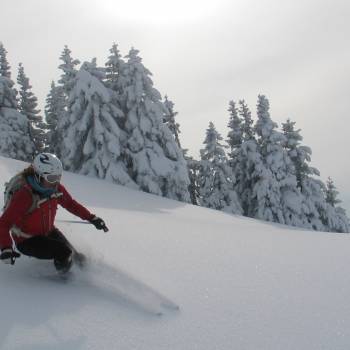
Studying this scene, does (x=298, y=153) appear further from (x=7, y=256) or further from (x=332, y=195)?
(x=7, y=256)

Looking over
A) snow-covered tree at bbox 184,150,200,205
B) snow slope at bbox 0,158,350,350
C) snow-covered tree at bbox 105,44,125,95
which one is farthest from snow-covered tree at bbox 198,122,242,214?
snow slope at bbox 0,158,350,350

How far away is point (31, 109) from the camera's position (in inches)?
1406

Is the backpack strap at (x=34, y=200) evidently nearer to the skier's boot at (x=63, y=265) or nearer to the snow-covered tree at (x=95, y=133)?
the skier's boot at (x=63, y=265)

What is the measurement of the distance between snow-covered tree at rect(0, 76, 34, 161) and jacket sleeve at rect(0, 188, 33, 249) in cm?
2606

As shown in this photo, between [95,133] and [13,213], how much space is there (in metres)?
19.1

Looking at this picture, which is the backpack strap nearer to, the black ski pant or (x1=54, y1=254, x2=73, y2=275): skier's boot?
the black ski pant

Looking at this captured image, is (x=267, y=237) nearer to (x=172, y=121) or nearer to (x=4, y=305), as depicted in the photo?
(x=4, y=305)

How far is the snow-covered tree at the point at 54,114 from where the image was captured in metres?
34.8

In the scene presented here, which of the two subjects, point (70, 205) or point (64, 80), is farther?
point (64, 80)

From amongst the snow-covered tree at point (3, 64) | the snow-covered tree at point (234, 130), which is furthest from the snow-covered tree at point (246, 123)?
the snow-covered tree at point (3, 64)

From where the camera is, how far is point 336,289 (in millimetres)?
5254

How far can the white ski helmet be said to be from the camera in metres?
5.13

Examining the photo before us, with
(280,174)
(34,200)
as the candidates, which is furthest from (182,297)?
(280,174)

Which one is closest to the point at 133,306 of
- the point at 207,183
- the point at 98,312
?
the point at 98,312
